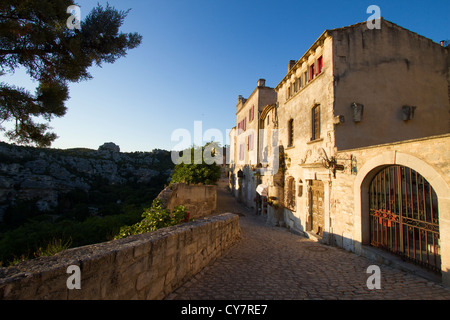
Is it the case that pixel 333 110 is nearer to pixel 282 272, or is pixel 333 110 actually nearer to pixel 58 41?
pixel 282 272

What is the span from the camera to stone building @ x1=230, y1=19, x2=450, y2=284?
21.6 feet

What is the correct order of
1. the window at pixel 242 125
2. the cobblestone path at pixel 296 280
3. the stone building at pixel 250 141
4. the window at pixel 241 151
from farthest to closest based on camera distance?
the window at pixel 241 151
the window at pixel 242 125
the stone building at pixel 250 141
the cobblestone path at pixel 296 280

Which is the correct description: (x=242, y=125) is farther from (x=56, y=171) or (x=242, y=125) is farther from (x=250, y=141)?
(x=56, y=171)

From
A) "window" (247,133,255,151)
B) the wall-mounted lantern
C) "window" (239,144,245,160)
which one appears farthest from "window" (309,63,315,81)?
"window" (239,144,245,160)

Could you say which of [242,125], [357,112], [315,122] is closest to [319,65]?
[315,122]

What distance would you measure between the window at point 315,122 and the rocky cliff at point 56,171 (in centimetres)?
3363

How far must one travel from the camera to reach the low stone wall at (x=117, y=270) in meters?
1.82

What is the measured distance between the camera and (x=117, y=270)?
2.53m

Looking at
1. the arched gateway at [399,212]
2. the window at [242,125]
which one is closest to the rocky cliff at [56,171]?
the window at [242,125]

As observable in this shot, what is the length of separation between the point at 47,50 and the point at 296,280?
25.1ft

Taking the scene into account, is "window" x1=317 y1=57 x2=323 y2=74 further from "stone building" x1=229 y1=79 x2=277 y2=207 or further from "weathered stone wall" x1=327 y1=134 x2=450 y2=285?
"stone building" x1=229 y1=79 x2=277 y2=207

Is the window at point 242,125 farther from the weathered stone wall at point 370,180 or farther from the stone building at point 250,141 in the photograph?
the weathered stone wall at point 370,180

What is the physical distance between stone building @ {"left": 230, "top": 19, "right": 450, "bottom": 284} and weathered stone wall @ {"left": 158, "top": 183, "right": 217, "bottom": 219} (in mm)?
6153
